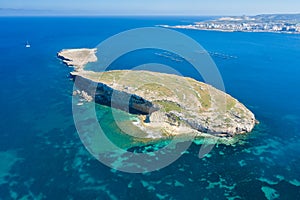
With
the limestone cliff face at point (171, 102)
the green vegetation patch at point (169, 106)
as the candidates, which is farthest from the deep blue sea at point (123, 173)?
the green vegetation patch at point (169, 106)

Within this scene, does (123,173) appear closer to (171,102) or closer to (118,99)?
(171,102)

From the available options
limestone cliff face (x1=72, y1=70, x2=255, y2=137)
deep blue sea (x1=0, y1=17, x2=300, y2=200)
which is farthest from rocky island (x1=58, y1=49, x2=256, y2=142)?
deep blue sea (x1=0, y1=17, x2=300, y2=200)

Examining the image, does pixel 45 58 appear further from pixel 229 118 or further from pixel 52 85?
pixel 229 118

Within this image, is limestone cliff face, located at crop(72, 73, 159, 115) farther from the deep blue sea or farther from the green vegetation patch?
the deep blue sea

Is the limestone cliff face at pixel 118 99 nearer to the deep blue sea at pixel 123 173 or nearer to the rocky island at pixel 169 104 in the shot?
the rocky island at pixel 169 104

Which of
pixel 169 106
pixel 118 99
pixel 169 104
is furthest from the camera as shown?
pixel 118 99

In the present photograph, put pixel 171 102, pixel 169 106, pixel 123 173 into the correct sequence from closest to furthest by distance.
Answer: pixel 123 173 < pixel 169 106 < pixel 171 102

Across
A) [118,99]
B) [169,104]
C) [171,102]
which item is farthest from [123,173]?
[118,99]

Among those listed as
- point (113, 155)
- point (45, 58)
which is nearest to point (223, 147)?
point (113, 155)
